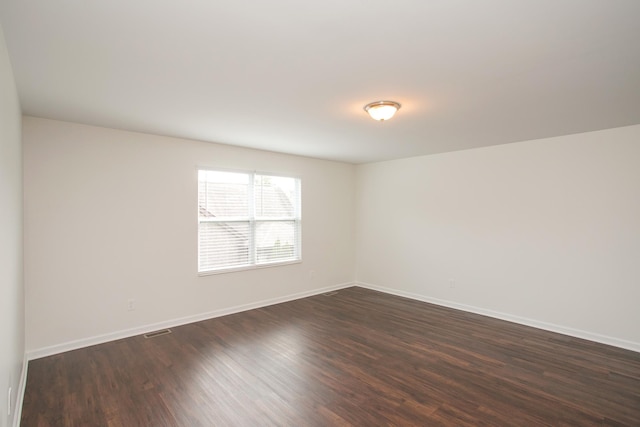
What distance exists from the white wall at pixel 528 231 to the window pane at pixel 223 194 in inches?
102

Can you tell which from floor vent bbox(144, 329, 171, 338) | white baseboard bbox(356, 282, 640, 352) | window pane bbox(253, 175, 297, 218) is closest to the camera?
white baseboard bbox(356, 282, 640, 352)

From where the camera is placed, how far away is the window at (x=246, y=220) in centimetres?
442

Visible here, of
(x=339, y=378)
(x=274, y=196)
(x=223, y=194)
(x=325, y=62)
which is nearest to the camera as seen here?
(x=325, y=62)

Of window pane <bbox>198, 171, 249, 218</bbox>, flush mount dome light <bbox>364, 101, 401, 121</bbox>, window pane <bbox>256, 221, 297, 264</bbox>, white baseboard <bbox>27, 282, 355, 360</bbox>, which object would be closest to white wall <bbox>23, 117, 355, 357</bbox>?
white baseboard <bbox>27, 282, 355, 360</bbox>

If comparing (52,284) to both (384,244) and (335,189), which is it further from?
(384,244)

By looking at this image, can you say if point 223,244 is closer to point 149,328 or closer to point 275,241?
point 275,241

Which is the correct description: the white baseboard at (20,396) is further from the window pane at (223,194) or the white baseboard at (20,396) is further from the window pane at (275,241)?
the window pane at (275,241)

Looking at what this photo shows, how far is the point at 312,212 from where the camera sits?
5.65 metres

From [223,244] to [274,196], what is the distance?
44.8 inches

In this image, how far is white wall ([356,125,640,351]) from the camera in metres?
3.55

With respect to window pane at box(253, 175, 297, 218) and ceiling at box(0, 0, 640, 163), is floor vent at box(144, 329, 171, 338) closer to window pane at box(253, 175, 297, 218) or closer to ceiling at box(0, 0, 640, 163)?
window pane at box(253, 175, 297, 218)

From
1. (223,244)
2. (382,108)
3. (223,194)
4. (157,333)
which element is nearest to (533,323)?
(382,108)

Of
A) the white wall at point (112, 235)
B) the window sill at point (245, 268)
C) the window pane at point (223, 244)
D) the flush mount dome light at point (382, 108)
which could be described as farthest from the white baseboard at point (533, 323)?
the flush mount dome light at point (382, 108)

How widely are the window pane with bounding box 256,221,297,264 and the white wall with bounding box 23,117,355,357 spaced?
11.7 inches
